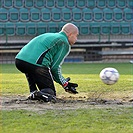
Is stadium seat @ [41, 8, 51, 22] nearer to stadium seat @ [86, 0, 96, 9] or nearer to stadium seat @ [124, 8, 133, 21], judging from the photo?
stadium seat @ [86, 0, 96, 9]

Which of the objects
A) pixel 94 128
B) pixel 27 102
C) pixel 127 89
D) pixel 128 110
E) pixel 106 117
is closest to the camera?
pixel 94 128

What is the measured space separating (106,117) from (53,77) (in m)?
2.05

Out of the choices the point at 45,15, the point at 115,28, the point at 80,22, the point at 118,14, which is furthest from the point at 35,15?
the point at 118,14

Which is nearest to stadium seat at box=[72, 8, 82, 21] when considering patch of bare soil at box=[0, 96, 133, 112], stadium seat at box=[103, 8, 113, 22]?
stadium seat at box=[103, 8, 113, 22]

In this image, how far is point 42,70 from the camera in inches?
268

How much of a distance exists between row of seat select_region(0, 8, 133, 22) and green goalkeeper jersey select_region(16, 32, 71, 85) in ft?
61.4

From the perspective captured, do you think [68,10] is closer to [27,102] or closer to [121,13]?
[121,13]

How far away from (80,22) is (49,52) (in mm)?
18935

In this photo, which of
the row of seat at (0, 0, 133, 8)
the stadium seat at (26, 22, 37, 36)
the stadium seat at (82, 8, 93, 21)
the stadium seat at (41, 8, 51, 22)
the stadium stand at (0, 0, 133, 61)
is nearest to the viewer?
the stadium stand at (0, 0, 133, 61)

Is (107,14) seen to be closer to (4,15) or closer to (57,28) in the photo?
(57,28)

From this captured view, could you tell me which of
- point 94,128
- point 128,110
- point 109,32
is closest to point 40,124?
point 94,128

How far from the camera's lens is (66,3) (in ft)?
86.6

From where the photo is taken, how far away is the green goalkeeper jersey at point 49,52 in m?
6.84

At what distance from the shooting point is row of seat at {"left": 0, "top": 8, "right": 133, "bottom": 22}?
25.4m
